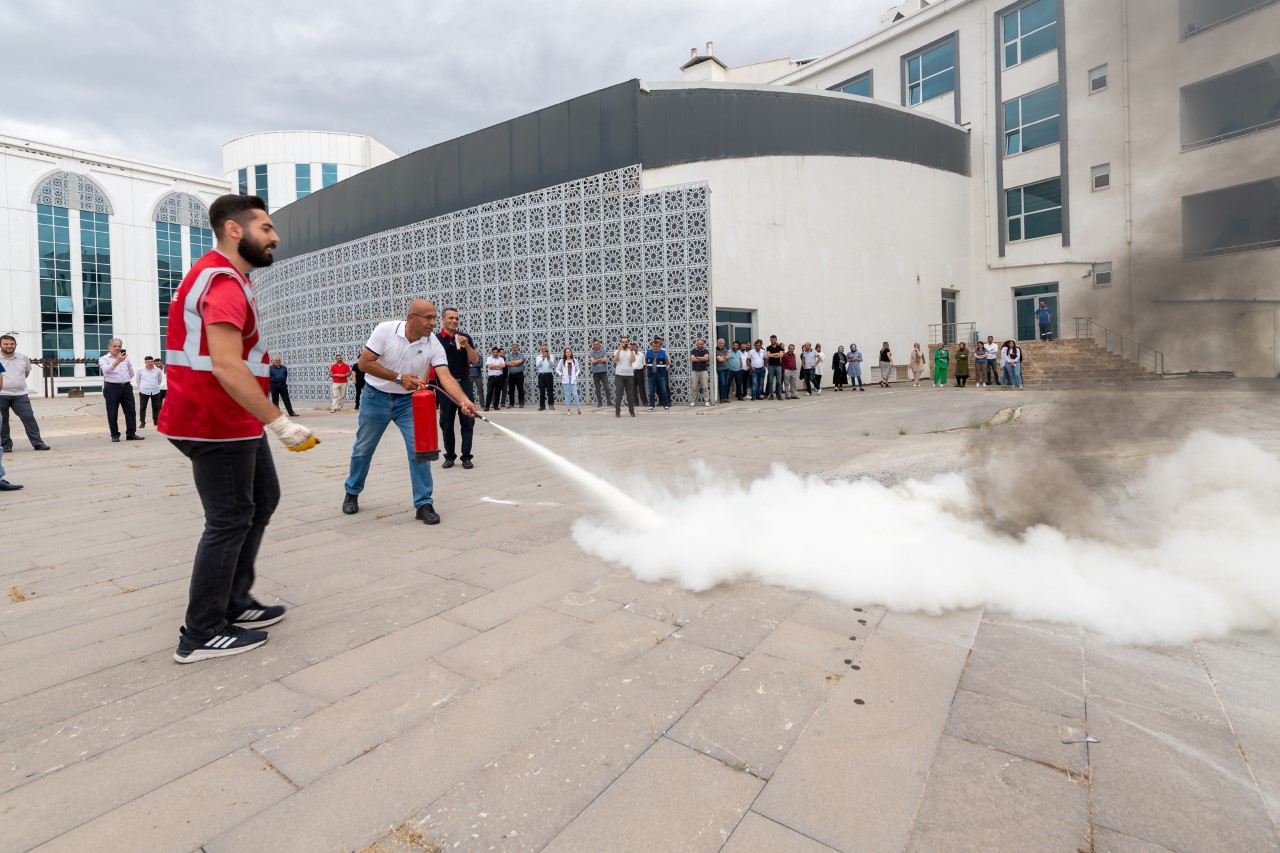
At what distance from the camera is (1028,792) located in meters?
1.61

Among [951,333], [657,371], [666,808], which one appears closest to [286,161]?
[657,371]

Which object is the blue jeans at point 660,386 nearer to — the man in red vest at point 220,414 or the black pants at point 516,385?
the black pants at point 516,385

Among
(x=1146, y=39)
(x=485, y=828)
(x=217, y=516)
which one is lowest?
(x=485, y=828)

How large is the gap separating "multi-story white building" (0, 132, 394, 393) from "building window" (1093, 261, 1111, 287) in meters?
50.1

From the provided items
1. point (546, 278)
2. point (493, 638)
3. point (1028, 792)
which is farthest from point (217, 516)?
point (546, 278)

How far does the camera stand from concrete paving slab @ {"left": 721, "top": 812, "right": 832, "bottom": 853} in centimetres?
144

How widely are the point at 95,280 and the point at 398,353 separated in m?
50.9

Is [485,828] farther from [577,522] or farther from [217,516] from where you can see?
[577,522]

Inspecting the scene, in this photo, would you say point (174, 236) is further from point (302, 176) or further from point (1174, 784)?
point (1174, 784)

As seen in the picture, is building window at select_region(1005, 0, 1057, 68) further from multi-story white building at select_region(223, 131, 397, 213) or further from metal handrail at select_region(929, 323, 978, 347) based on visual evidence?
multi-story white building at select_region(223, 131, 397, 213)

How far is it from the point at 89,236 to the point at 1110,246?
55725mm

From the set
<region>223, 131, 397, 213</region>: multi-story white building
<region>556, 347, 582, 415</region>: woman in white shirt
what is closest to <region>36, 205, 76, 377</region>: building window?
<region>223, 131, 397, 213</region>: multi-story white building

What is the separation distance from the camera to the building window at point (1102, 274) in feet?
11.1

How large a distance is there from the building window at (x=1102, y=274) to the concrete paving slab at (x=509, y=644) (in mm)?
3335
